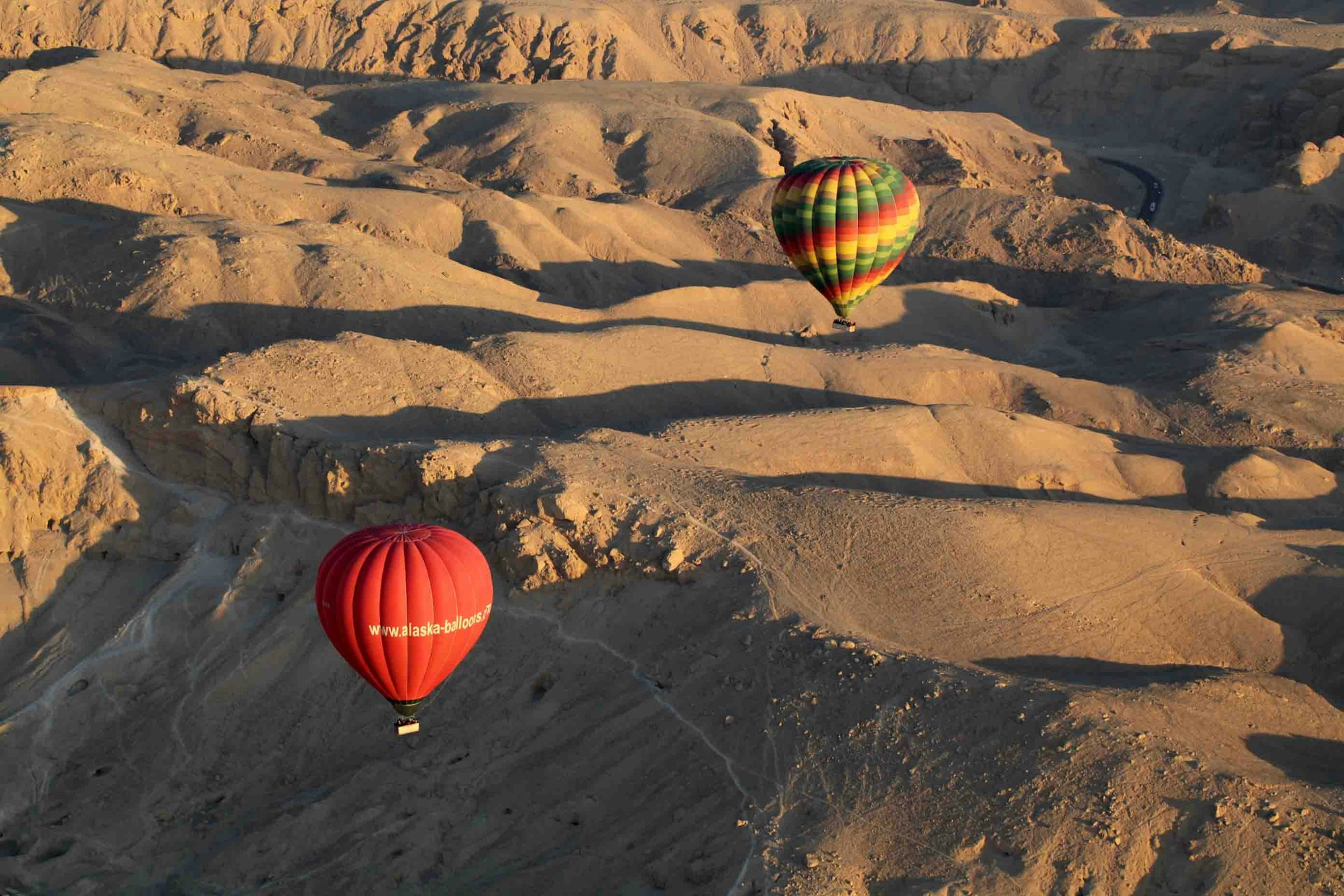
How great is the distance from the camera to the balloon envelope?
18.4 m

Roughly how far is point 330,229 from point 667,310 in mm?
8527

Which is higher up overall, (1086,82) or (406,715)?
(406,715)

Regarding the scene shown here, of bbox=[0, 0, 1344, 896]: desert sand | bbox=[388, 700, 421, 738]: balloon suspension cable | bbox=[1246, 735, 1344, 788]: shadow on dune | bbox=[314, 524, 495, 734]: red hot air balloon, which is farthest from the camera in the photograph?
bbox=[388, 700, 421, 738]: balloon suspension cable

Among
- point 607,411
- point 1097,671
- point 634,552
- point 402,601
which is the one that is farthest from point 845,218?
point 402,601

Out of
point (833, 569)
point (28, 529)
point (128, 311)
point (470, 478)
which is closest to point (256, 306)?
point (128, 311)

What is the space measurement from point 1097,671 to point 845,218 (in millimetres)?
13342

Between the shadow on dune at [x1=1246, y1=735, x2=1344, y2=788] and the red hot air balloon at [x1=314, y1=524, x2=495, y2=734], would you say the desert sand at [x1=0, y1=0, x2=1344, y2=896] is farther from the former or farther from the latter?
the red hot air balloon at [x1=314, y1=524, x2=495, y2=734]

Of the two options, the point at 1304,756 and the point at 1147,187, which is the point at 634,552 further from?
the point at 1147,187

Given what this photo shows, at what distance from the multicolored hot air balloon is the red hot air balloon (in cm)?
1432

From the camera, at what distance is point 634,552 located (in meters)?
22.2

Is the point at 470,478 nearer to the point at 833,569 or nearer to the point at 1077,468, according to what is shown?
the point at 833,569

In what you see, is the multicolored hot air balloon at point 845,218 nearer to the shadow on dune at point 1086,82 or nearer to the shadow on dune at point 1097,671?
the shadow on dune at point 1097,671

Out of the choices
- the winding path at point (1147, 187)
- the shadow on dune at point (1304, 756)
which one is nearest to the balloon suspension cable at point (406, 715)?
the shadow on dune at point (1304, 756)

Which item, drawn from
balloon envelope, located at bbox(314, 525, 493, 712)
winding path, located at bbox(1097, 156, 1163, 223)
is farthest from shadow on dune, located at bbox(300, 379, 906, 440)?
winding path, located at bbox(1097, 156, 1163, 223)
